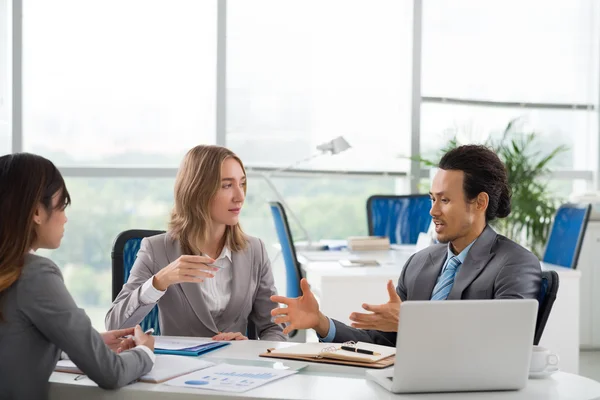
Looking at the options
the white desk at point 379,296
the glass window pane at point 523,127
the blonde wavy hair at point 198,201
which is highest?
the glass window pane at point 523,127

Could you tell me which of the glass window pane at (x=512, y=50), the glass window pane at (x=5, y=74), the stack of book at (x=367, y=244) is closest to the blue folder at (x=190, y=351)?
the stack of book at (x=367, y=244)

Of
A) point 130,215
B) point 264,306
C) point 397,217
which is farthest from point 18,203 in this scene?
point 130,215

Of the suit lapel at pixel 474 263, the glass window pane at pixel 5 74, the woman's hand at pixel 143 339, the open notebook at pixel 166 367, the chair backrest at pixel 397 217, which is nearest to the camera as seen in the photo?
the open notebook at pixel 166 367

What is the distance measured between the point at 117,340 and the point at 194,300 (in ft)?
1.75

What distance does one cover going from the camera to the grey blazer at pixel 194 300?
2.74 meters

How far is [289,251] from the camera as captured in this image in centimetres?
471

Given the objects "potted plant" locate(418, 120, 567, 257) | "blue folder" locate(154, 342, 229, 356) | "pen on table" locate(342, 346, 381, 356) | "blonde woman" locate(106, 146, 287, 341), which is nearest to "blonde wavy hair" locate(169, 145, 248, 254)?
"blonde woman" locate(106, 146, 287, 341)

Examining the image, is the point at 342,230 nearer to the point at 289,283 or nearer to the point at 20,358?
the point at 289,283

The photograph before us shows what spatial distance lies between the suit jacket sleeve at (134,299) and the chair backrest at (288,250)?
6.02ft

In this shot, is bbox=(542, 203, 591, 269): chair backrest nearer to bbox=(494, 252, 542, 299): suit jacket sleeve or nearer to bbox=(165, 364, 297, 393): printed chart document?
bbox=(494, 252, 542, 299): suit jacket sleeve

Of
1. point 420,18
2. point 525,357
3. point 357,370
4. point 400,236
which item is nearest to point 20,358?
point 357,370

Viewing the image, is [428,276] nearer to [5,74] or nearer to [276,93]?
[276,93]

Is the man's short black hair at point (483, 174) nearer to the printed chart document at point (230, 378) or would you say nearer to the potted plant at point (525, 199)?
the printed chart document at point (230, 378)

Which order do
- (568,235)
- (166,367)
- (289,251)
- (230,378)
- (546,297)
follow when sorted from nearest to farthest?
1. (230,378)
2. (166,367)
3. (546,297)
4. (568,235)
5. (289,251)
